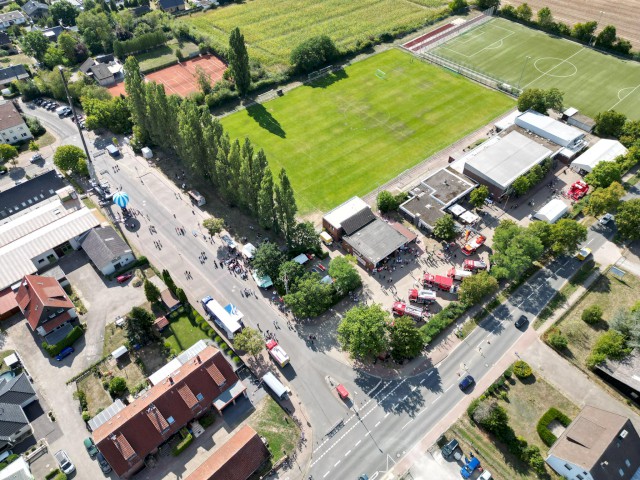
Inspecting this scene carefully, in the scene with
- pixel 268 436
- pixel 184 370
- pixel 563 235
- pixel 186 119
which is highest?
pixel 186 119

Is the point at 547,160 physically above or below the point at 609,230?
above

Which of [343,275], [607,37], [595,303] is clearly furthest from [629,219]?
[607,37]

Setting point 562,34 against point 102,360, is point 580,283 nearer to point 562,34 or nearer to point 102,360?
point 102,360

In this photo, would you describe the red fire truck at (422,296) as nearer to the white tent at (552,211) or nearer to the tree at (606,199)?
the white tent at (552,211)

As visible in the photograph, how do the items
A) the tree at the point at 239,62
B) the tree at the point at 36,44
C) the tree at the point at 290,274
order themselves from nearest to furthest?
the tree at the point at 290,274 < the tree at the point at 239,62 < the tree at the point at 36,44

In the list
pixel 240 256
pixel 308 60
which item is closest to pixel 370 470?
pixel 240 256

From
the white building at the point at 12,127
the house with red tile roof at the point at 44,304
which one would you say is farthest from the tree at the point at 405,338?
the white building at the point at 12,127
